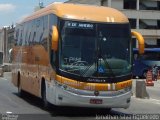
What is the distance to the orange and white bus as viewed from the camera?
15914mm

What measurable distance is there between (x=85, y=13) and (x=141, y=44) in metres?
2.06

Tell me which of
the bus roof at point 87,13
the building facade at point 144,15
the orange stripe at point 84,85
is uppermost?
the building facade at point 144,15

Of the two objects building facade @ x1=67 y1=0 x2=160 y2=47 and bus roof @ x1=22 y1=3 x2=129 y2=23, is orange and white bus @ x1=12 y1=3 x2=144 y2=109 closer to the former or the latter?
bus roof @ x1=22 y1=3 x2=129 y2=23

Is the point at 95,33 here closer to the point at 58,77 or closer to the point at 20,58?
the point at 58,77

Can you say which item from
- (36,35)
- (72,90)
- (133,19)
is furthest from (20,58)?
(133,19)

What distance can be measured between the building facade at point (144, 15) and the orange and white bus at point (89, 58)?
70.5 m

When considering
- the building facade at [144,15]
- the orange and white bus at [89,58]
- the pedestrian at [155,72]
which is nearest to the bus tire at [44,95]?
the orange and white bus at [89,58]

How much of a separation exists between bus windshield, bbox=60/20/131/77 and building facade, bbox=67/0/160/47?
2786 inches

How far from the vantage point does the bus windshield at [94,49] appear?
16078mm

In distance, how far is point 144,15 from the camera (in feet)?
293

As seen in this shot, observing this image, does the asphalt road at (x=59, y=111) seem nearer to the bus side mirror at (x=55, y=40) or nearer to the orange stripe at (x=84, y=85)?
the orange stripe at (x=84, y=85)

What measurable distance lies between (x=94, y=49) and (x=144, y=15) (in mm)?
74021

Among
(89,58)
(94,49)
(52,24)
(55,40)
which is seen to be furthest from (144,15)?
(55,40)

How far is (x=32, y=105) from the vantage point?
65.4 feet
